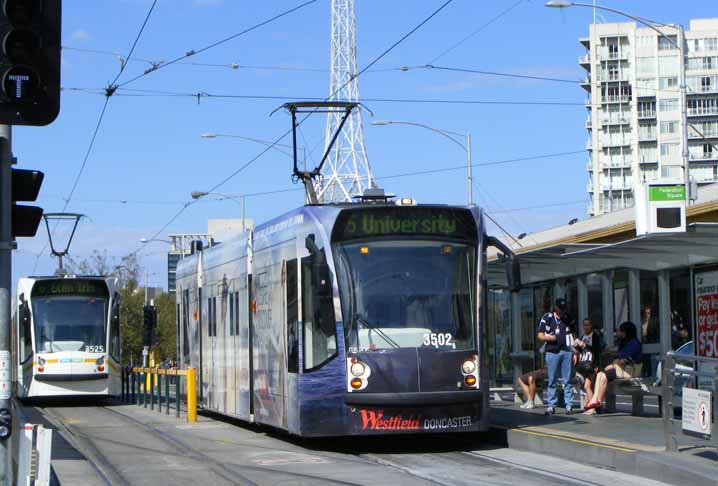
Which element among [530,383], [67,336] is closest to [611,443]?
[530,383]

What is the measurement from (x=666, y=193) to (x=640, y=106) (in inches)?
4206

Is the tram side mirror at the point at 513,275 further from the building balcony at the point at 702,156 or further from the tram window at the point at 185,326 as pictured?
the building balcony at the point at 702,156

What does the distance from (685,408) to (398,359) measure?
371 centimetres

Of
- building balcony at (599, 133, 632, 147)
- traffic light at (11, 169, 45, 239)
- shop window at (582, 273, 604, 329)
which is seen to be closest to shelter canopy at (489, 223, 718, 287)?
shop window at (582, 273, 604, 329)

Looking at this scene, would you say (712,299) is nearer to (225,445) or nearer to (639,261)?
(639,261)

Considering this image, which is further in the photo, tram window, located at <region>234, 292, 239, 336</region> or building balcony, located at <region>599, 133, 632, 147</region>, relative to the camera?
building balcony, located at <region>599, 133, 632, 147</region>

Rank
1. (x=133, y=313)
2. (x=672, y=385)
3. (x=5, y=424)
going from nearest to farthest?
(x=5, y=424) → (x=672, y=385) → (x=133, y=313)

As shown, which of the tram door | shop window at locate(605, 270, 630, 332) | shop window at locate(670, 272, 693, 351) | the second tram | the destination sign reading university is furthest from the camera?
the second tram

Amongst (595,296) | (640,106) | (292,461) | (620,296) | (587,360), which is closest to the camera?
(292,461)

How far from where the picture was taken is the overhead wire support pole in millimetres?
9281

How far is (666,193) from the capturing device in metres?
18.3

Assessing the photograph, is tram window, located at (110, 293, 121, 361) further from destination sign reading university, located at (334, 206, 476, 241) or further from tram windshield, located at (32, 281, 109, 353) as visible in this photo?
destination sign reading university, located at (334, 206, 476, 241)

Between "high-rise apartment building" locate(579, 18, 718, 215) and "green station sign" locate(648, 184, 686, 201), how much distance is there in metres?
100

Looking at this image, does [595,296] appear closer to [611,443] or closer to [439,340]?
[439,340]
